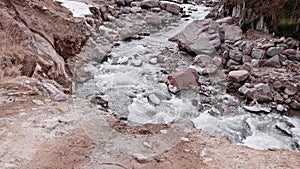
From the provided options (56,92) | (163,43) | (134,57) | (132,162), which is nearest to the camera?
(132,162)

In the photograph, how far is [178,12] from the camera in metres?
10.1

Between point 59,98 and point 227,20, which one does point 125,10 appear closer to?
point 227,20

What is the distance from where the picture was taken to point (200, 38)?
770 cm

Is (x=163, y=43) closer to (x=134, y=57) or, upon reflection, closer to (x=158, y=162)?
(x=134, y=57)

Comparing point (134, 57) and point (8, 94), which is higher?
point (8, 94)

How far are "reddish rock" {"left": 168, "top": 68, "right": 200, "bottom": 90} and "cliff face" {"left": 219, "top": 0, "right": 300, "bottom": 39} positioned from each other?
2.58 metres

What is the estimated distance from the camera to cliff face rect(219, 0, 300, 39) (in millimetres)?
7508

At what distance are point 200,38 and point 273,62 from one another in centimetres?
168

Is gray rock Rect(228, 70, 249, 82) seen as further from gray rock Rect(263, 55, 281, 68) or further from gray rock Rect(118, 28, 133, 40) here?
gray rock Rect(118, 28, 133, 40)

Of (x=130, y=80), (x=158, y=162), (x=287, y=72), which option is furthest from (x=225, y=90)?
(x=158, y=162)

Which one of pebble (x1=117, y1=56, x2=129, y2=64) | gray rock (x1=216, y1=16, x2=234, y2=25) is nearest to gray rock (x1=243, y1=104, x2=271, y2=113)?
pebble (x1=117, y1=56, x2=129, y2=64)

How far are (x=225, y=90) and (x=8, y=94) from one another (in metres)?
3.62

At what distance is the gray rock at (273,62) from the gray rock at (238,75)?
568 millimetres

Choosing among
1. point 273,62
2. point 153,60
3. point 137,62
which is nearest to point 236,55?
point 273,62
